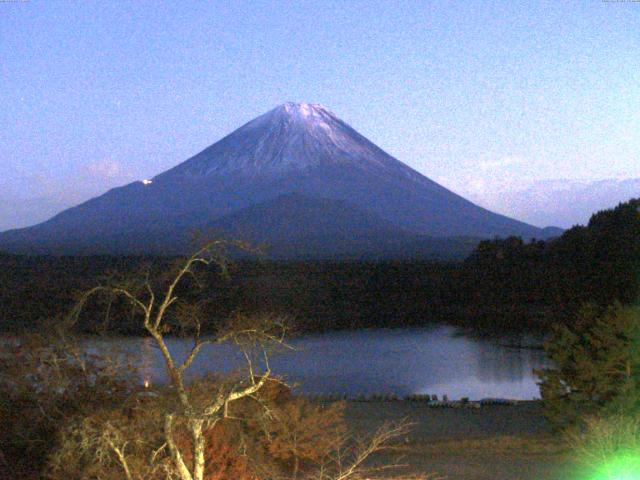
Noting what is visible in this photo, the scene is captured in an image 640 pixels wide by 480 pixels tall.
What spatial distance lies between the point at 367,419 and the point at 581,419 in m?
2.65

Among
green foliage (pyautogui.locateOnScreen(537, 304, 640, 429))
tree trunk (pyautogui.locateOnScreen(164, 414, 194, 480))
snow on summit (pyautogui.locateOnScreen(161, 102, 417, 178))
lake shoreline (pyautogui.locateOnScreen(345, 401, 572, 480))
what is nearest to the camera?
tree trunk (pyautogui.locateOnScreen(164, 414, 194, 480))

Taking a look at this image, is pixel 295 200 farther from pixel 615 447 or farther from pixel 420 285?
pixel 615 447

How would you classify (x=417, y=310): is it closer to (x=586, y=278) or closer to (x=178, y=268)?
(x=586, y=278)

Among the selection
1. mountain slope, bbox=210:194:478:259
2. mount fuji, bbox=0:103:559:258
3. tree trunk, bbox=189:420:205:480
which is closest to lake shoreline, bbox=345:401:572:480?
tree trunk, bbox=189:420:205:480

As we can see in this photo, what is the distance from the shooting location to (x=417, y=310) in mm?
29625

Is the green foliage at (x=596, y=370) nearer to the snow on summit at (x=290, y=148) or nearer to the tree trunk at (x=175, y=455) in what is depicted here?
the tree trunk at (x=175, y=455)

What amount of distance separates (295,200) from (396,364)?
53.4m

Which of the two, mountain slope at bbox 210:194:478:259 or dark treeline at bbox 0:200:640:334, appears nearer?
dark treeline at bbox 0:200:640:334

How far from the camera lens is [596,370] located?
798 centimetres

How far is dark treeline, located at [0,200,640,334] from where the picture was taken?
19641 mm

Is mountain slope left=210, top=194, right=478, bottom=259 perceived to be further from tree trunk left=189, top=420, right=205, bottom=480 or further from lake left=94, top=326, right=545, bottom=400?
tree trunk left=189, top=420, right=205, bottom=480

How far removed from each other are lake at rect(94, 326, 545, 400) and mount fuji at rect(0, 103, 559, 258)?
41904 millimetres

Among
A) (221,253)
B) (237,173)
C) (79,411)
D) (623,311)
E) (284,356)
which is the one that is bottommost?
(284,356)

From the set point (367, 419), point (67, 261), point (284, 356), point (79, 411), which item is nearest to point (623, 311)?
point (367, 419)
